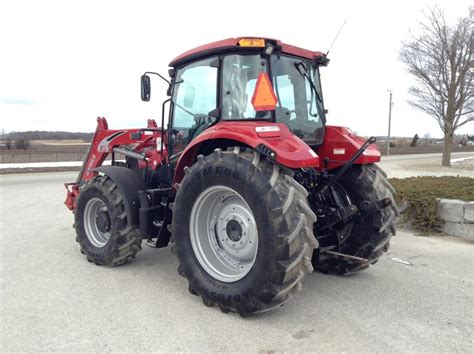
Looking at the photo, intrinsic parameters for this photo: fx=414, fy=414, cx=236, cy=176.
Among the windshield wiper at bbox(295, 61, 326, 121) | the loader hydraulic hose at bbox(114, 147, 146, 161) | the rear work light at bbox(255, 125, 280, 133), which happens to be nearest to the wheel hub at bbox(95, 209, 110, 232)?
the loader hydraulic hose at bbox(114, 147, 146, 161)

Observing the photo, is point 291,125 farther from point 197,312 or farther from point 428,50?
point 428,50

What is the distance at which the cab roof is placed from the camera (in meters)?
4.12

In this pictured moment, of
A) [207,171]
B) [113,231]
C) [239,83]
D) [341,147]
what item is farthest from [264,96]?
[113,231]

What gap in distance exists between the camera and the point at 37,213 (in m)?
9.17

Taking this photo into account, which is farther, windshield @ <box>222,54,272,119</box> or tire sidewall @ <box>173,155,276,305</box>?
windshield @ <box>222,54,272,119</box>

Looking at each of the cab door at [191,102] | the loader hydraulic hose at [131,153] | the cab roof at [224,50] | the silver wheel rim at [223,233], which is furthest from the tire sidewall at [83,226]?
the cab roof at [224,50]

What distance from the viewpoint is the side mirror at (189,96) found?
4727mm

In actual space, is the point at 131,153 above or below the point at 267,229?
above

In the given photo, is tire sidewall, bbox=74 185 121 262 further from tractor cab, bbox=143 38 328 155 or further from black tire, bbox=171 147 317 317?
black tire, bbox=171 147 317 317

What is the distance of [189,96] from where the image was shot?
477 cm

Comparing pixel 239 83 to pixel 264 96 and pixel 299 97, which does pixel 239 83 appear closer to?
pixel 264 96

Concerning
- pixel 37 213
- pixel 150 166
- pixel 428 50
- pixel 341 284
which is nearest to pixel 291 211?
pixel 341 284

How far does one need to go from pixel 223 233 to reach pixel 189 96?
65.7 inches

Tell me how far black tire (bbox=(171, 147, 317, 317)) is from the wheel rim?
6.85 ft
